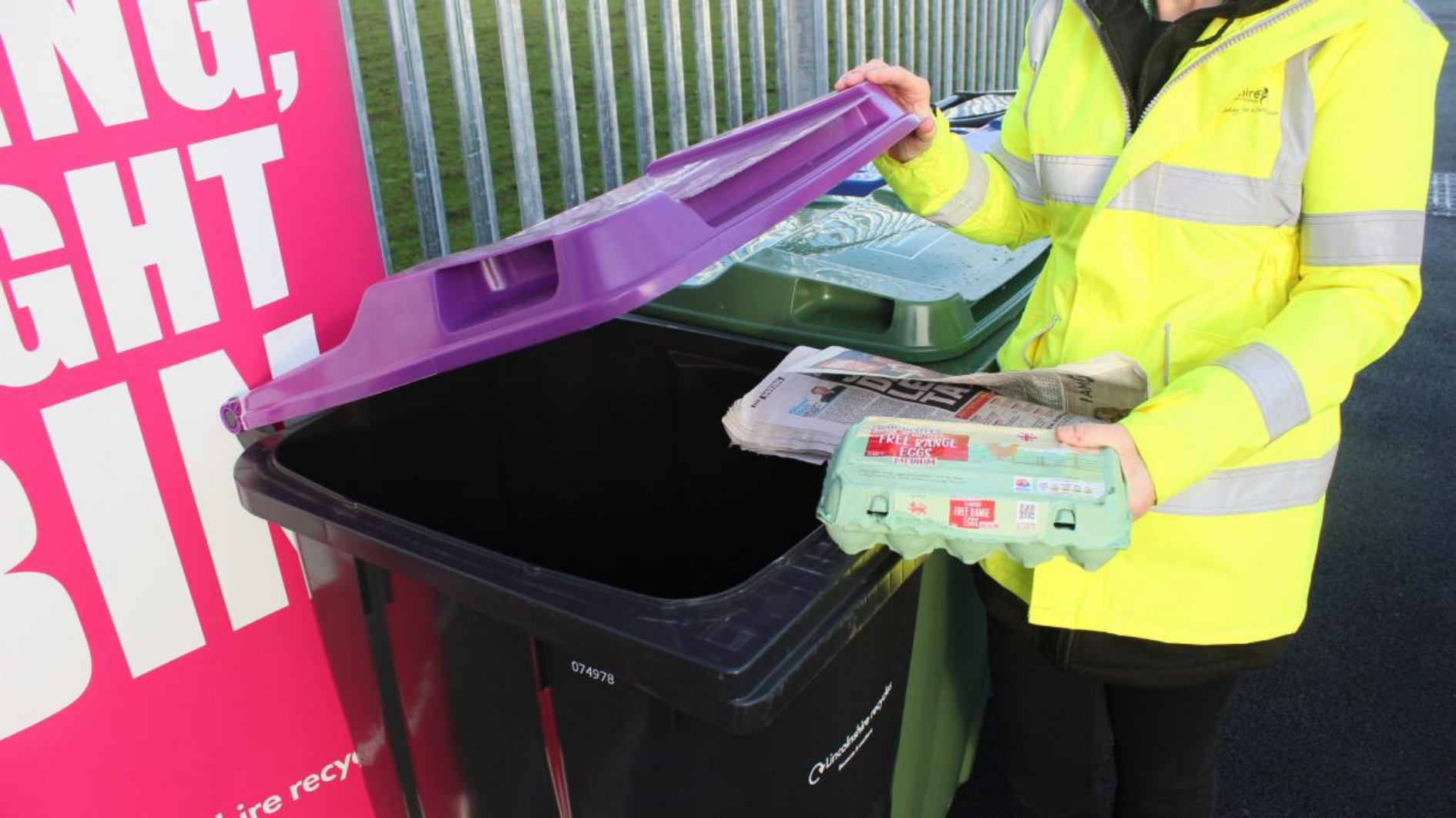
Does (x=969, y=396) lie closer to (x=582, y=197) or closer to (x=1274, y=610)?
(x=1274, y=610)

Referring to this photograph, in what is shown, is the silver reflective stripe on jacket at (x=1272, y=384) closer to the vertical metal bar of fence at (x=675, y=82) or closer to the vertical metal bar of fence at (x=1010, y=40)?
the vertical metal bar of fence at (x=675, y=82)

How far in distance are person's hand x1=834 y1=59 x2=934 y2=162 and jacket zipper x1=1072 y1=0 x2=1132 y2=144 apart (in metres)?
0.22

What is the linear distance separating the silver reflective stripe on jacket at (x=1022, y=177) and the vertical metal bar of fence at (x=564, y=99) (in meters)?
1.14

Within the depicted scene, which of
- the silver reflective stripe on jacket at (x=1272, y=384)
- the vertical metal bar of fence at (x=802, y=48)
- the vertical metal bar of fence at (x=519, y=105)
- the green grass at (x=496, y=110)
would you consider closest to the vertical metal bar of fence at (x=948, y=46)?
the green grass at (x=496, y=110)

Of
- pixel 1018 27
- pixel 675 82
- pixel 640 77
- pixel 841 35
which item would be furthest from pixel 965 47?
pixel 640 77

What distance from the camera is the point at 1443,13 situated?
10531mm

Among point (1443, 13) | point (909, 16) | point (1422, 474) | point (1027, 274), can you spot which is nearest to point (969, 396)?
point (1027, 274)

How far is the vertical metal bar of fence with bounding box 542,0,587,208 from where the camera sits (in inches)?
94.2

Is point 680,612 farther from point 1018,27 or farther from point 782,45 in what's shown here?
point 1018,27

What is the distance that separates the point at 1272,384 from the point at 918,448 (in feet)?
1.09

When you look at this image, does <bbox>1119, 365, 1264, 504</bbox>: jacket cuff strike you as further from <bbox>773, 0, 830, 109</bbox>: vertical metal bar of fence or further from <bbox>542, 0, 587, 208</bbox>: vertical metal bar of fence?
<bbox>773, 0, 830, 109</bbox>: vertical metal bar of fence

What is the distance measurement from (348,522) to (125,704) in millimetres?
398

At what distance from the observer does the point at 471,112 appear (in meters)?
2.25

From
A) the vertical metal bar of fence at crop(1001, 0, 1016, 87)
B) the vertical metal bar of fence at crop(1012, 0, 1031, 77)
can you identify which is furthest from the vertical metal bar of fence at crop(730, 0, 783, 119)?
the vertical metal bar of fence at crop(1012, 0, 1031, 77)
